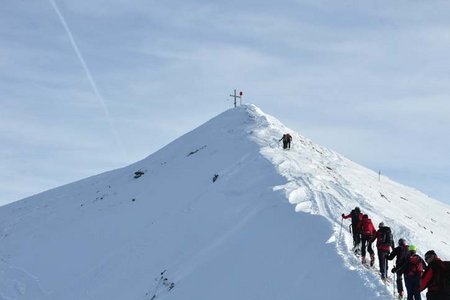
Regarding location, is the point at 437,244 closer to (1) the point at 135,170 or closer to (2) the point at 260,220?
(2) the point at 260,220

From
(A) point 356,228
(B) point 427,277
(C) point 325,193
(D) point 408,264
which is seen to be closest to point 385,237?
(A) point 356,228

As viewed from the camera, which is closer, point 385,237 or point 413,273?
point 413,273

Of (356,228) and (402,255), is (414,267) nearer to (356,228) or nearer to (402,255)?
(402,255)

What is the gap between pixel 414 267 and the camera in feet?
44.7

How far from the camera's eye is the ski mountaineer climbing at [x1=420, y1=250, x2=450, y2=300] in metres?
11.5

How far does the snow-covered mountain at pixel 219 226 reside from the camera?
1947cm

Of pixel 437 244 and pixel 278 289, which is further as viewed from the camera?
pixel 437 244

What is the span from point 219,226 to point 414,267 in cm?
1284

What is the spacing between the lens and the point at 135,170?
4369 centimetres

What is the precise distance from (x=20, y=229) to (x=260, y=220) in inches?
953

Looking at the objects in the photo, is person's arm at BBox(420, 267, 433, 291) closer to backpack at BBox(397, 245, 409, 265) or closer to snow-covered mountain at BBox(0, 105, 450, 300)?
backpack at BBox(397, 245, 409, 265)

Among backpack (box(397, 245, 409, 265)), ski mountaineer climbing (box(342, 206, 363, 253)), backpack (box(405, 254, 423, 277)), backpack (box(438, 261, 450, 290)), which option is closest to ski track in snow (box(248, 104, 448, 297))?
ski mountaineer climbing (box(342, 206, 363, 253))

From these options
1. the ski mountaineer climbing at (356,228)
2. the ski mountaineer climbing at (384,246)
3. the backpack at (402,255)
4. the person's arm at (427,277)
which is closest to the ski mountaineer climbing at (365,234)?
the ski mountaineer climbing at (356,228)

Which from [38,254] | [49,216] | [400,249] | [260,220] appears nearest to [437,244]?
[260,220]
